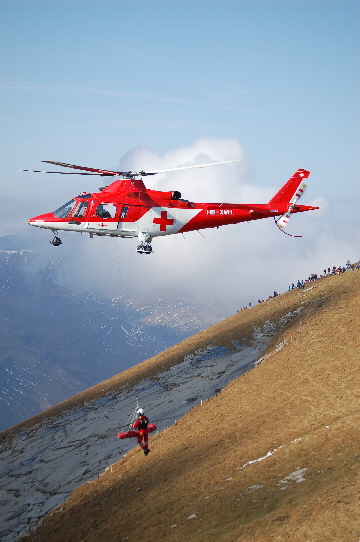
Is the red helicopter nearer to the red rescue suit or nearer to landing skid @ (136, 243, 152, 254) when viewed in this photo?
landing skid @ (136, 243, 152, 254)

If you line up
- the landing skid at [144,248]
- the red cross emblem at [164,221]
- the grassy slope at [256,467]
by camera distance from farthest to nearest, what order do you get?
the red cross emblem at [164,221] < the landing skid at [144,248] < the grassy slope at [256,467]

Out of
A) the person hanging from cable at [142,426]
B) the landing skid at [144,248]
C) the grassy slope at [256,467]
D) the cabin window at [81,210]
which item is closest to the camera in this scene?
the grassy slope at [256,467]

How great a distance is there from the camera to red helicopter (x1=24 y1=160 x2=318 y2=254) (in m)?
40.5

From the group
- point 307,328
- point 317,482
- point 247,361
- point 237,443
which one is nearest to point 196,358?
point 247,361

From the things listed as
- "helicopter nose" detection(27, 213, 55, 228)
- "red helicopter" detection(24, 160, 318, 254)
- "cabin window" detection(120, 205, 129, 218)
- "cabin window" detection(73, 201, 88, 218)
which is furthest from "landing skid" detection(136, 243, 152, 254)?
"helicopter nose" detection(27, 213, 55, 228)

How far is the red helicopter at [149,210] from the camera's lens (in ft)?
133

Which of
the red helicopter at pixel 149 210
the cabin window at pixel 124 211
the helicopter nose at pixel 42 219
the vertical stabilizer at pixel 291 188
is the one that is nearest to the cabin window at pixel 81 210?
the red helicopter at pixel 149 210

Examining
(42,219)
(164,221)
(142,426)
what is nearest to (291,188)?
(164,221)

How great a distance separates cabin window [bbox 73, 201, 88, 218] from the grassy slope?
708 inches

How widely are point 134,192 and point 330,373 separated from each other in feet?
67.2

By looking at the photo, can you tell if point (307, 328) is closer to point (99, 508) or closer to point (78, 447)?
point (78, 447)

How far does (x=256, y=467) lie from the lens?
104ft

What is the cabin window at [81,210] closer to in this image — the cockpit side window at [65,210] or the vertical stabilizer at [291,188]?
the cockpit side window at [65,210]

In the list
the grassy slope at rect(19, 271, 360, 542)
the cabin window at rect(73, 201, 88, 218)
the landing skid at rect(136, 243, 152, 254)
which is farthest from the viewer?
the cabin window at rect(73, 201, 88, 218)
